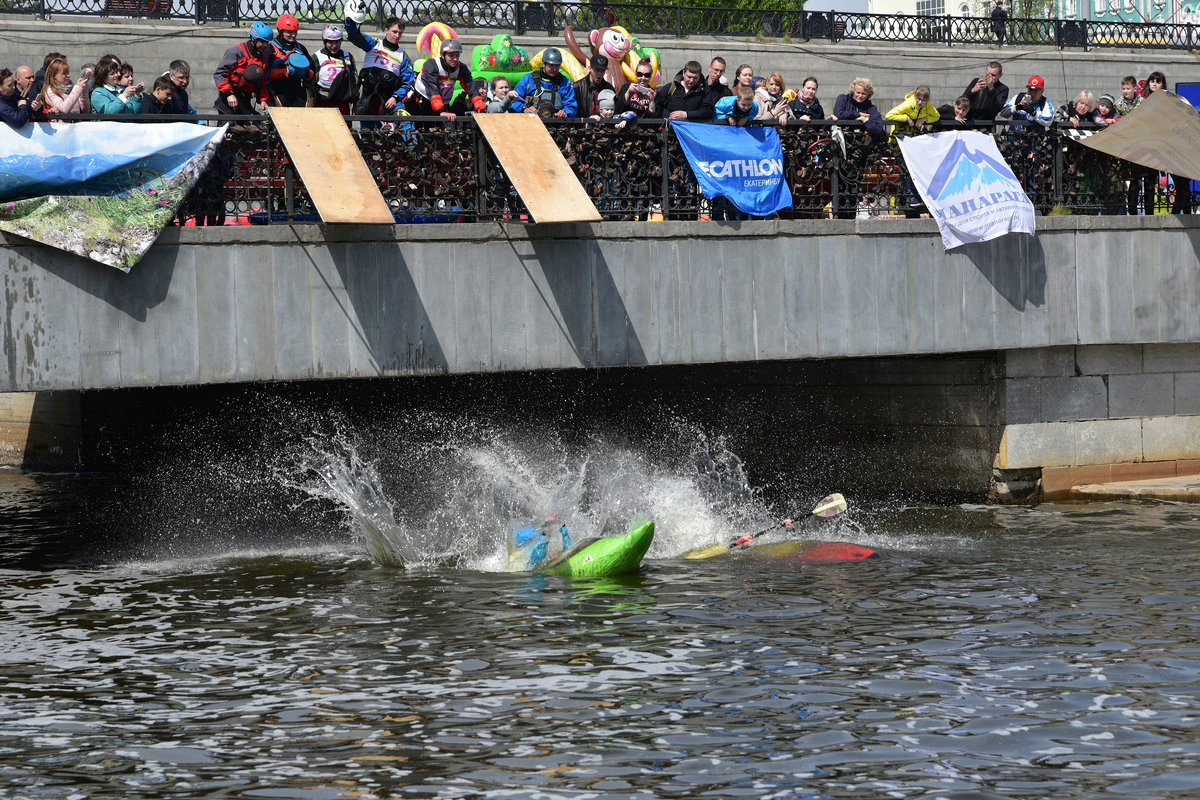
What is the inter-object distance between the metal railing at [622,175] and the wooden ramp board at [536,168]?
269 millimetres

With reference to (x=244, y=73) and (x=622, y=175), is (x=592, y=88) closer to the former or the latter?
(x=622, y=175)

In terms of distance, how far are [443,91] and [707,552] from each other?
5.30 meters

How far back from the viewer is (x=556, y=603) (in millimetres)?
11211

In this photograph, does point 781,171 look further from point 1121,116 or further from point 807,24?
point 807,24

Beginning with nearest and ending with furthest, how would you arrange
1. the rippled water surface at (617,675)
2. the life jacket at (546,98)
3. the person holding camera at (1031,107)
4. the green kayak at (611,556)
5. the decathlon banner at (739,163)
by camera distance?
the rippled water surface at (617,675), the green kayak at (611,556), the decathlon banner at (739,163), the life jacket at (546,98), the person holding camera at (1031,107)

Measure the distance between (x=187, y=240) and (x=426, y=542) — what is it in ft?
12.6

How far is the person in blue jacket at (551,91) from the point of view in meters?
14.7

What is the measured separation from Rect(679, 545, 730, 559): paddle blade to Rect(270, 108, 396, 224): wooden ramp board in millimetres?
4172

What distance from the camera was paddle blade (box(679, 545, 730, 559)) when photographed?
13453 millimetres

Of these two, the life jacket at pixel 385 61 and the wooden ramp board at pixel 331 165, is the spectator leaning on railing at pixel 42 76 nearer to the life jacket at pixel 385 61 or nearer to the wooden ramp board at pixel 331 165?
the wooden ramp board at pixel 331 165

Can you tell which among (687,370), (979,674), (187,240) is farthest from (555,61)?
(979,674)

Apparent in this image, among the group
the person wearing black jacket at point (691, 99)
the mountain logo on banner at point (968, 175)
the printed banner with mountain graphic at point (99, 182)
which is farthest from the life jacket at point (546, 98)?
the mountain logo on banner at point (968, 175)

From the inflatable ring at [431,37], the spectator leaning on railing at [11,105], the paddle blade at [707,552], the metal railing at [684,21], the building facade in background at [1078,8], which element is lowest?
the paddle blade at [707,552]

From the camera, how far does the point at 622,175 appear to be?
1434 centimetres
